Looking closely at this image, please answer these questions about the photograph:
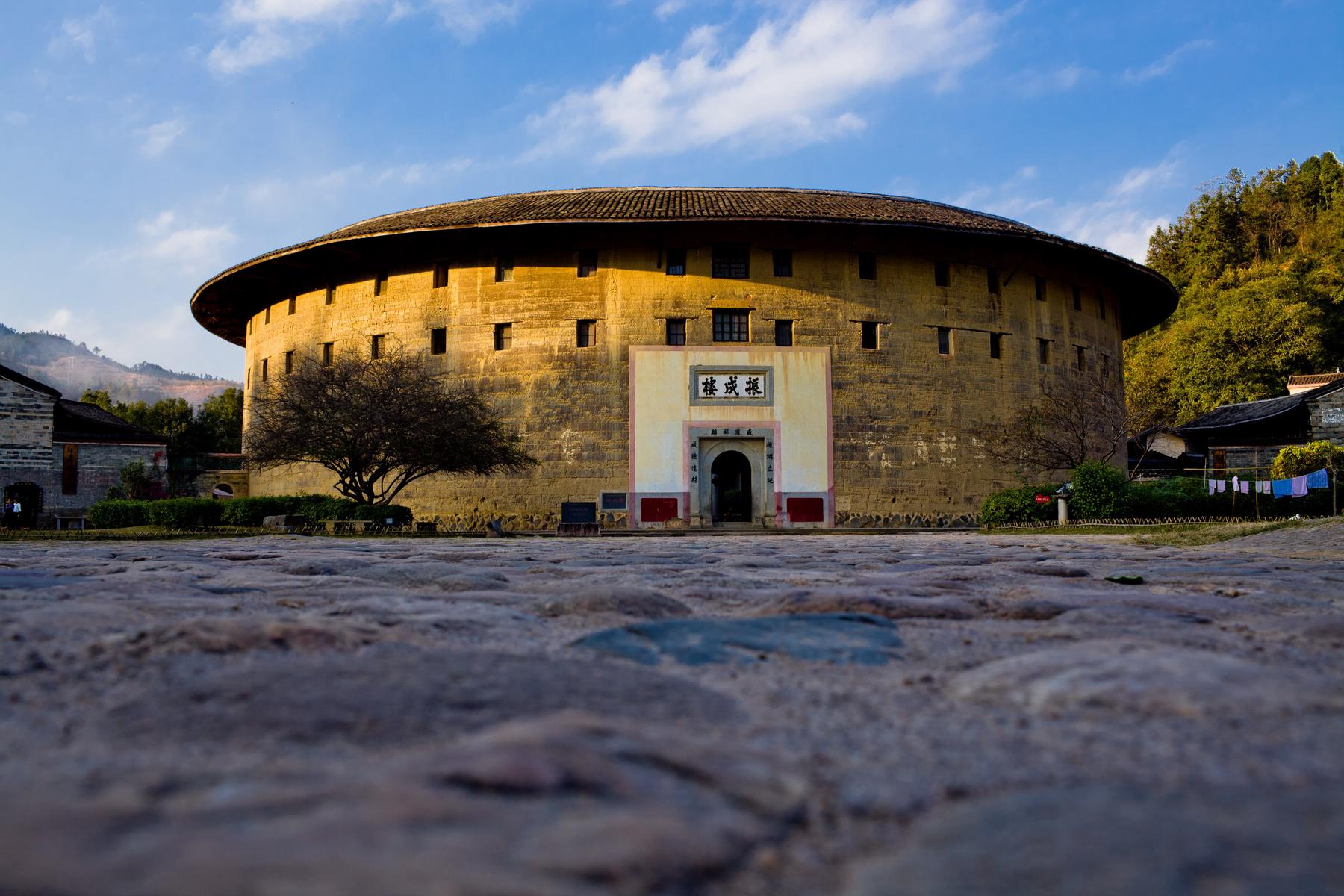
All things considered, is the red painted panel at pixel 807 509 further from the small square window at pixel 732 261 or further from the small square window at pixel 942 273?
the small square window at pixel 942 273

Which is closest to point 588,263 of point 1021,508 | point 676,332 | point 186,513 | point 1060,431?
point 676,332

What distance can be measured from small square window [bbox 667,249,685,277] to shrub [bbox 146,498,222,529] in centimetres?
1112

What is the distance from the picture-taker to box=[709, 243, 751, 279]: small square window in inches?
896

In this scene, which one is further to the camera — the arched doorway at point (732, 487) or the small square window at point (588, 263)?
the arched doorway at point (732, 487)

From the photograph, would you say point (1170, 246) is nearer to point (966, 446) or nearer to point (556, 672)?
point (966, 446)

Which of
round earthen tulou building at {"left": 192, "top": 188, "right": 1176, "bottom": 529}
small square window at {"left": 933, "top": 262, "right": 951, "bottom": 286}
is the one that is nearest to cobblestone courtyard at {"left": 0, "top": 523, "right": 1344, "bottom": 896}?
round earthen tulou building at {"left": 192, "top": 188, "right": 1176, "bottom": 529}

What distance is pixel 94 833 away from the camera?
0.86 metres

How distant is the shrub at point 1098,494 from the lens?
55.0 ft

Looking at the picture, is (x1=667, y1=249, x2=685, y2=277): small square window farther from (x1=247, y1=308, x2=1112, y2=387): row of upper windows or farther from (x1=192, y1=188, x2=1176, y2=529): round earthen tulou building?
(x1=247, y1=308, x2=1112, y2=387): row of upper windows

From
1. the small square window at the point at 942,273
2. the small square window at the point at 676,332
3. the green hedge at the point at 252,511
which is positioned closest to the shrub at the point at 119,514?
the green hedge at the point at 252,511

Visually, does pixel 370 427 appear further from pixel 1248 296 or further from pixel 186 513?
pixel 1248 296

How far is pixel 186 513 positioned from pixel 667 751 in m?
18.4

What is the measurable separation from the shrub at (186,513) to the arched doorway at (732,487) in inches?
432

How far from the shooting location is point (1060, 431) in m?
24.0
